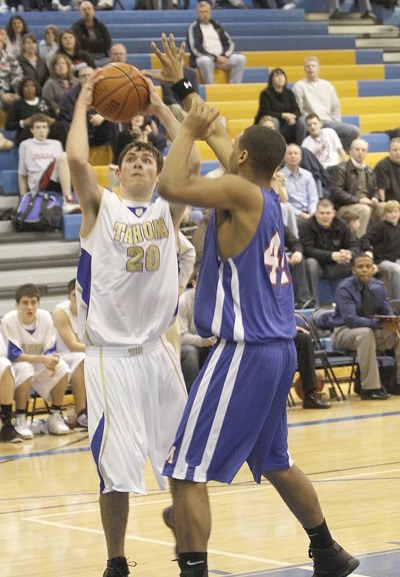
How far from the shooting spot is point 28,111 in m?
14.0

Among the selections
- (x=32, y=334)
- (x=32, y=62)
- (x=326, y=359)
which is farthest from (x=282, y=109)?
(x=32, y=334)

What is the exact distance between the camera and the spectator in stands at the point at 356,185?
14.3 meters

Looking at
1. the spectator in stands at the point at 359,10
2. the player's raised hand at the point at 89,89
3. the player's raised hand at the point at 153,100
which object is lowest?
the spectator in stands at the point at 359,10

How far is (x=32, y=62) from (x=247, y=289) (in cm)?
1070

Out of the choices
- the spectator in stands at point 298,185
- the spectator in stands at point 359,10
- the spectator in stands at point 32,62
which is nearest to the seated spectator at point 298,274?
the spectator in stands at point 298,185

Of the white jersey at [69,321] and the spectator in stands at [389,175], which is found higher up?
A: the spectator in stands at [389,175]

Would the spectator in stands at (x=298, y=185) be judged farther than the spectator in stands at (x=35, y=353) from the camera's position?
Yes

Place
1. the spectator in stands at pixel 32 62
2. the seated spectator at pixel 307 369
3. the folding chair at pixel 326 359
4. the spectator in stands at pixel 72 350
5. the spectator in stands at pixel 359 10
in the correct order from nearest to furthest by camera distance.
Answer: the spectator in stands at pixel 72 350, the seated spectator at pixel 307 369, the folding chair at pixel 326 359, the spectator in stands at pixel 32 62, the spectator in stands at pixel 359 10

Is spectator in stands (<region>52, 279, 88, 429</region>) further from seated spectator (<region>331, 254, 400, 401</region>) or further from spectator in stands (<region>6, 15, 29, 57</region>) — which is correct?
spectator in stands (<region>6, 15, 29, 57</region>)

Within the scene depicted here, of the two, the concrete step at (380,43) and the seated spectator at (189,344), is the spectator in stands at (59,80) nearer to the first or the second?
the seated spectator at (189,344)

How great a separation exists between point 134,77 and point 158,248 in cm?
76

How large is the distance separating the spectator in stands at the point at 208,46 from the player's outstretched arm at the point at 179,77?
11.6 meters

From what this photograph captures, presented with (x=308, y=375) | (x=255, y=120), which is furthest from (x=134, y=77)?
(x=255, y=120)

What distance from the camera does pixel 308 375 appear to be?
449 inches
